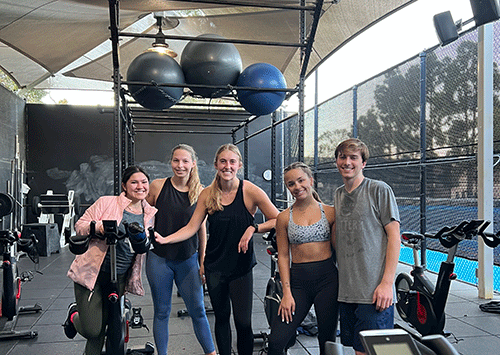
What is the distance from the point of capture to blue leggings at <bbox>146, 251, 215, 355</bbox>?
252cm

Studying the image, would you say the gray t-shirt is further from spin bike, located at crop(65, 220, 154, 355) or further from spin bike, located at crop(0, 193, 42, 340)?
spin bike, located at crop(0, 193, 42, 340)

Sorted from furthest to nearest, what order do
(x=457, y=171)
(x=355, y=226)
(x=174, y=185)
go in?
(x=457, y=171)
(x=174, y=185)
(x=355, y=226)

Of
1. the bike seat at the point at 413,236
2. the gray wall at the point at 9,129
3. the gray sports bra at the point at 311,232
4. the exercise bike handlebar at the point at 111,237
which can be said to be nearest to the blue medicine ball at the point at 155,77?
the exercise bike handlebar at the point at 111,237

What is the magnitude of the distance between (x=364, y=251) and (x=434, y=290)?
1.42m

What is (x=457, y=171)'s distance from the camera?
4.98 meters

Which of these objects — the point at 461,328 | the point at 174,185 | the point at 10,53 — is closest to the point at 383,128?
the point at 461,328

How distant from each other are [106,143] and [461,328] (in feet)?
30.2

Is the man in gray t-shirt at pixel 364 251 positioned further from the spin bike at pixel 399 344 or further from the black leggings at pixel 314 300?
the spin bike at pixel 399 344

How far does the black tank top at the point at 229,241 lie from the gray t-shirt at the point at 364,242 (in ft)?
2.00

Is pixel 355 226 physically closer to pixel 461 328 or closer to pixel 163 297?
pixel 163 297

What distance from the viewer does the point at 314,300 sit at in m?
2.09

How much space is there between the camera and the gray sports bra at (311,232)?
6.91ft

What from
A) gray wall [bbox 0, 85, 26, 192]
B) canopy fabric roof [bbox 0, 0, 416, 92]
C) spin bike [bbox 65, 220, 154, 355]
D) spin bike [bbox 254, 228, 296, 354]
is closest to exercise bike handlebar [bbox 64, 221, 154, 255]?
spin bike [bbox 65, 220, 154, 355]

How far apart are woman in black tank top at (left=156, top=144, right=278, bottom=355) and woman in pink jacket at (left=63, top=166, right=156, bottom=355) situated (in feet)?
0.72
